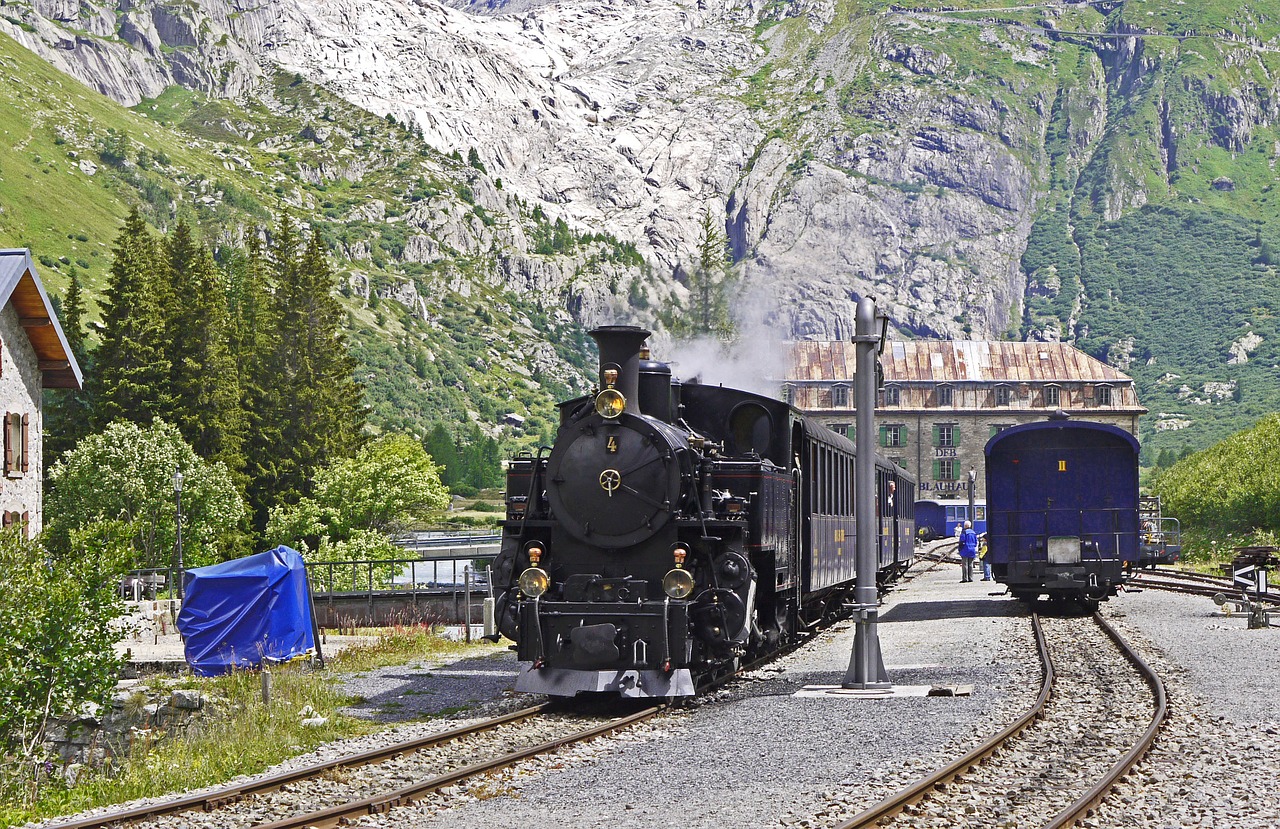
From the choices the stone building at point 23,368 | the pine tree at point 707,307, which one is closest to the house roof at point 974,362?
the stone building at point 23,368

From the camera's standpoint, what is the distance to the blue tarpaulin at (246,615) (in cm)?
2489

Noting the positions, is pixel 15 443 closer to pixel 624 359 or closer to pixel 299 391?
pixel 299 391

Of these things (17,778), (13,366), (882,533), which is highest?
(13,366)

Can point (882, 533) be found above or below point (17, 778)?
above

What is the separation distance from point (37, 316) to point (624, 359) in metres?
31.5

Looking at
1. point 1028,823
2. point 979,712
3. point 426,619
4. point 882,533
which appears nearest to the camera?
point 1028,823

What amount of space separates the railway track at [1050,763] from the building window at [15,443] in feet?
107

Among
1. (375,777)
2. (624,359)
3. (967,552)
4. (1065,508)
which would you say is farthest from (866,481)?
(967,552)

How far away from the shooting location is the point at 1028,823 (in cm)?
945

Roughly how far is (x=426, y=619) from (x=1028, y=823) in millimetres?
27339

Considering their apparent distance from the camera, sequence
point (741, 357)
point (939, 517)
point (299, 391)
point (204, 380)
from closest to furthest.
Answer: point (741, 357)
point (204, 380)
point (299, 391)
point (939, 517)

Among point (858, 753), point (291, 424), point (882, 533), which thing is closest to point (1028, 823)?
point (858, 753)

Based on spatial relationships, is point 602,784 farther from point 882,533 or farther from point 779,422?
point 882,533

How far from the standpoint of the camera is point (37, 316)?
4122 cm
